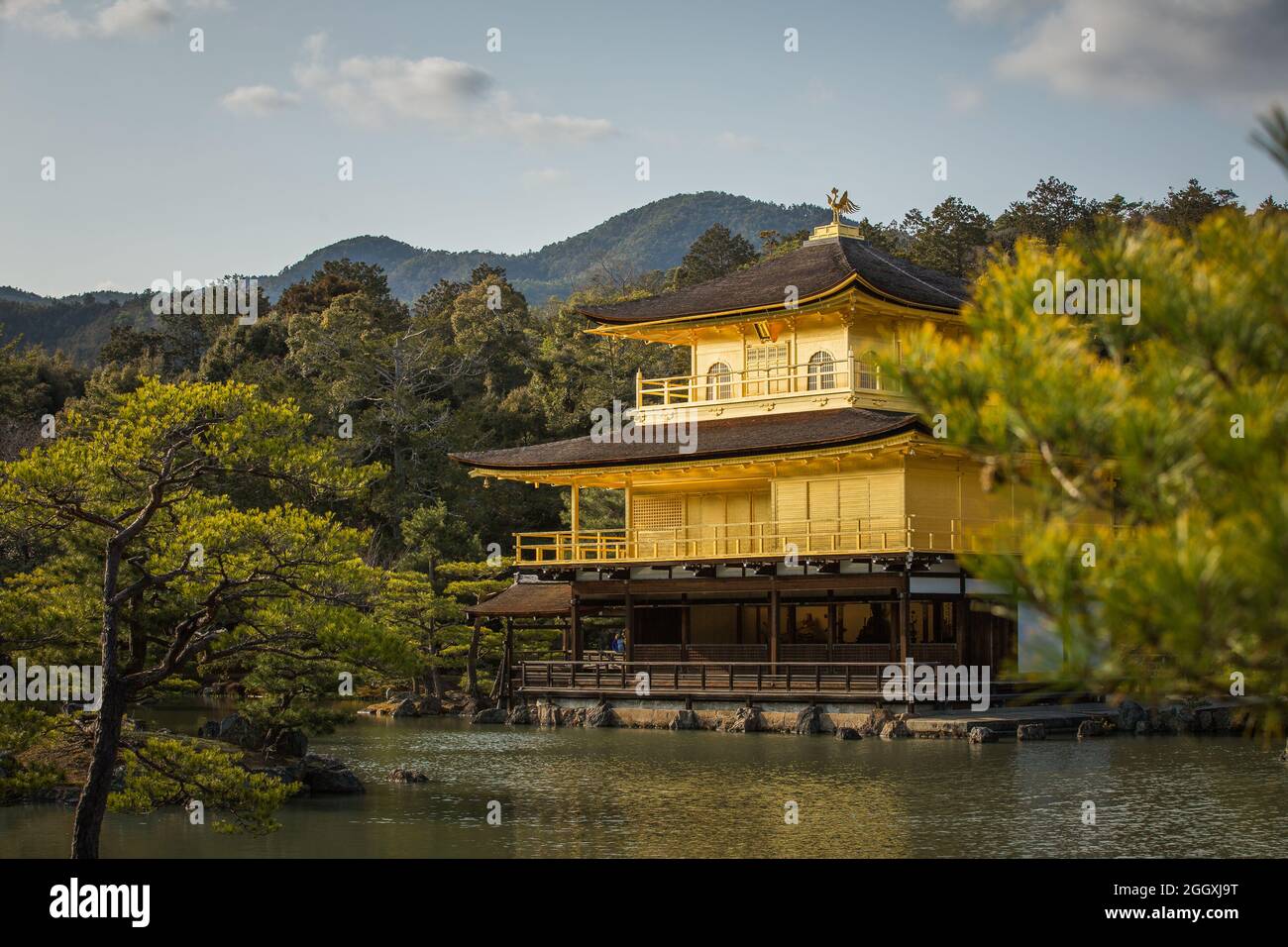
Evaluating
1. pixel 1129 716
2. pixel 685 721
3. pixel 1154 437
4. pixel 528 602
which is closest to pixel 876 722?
pixel 685 721

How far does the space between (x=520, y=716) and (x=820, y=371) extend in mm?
10607

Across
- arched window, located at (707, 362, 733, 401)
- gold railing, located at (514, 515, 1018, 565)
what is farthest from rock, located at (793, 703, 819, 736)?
arched window, located at (707, 362, 733, 401)

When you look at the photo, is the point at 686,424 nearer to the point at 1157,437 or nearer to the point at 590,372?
the point at 590,372

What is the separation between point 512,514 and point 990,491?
45447 millimetres

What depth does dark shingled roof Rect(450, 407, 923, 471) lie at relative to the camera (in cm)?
3077

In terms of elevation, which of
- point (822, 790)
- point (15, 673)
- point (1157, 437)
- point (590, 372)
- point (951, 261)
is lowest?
point (822, 790)

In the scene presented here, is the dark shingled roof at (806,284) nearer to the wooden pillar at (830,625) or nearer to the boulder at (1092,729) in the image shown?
the wooden pillar at (830,625)

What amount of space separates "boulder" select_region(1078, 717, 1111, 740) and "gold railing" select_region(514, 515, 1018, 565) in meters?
4.01

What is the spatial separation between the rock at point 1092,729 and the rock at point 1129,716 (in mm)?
616

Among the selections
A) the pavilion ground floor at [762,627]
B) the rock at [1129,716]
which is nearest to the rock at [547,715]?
the pavilion ground floor at [762,627]

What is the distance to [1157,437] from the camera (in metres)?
4.86

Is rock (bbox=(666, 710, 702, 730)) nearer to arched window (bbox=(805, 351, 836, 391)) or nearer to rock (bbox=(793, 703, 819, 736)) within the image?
rock (bbox=(793, 703, 819, 736))

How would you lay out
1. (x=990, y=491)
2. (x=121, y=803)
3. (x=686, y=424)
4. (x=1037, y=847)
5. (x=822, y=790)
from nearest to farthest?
1. (x=990, y=491)
2. (x=121, y=803)
3. (x=1037, y=847)
4. (x=822, y=790)
5. (x=686, y=424)

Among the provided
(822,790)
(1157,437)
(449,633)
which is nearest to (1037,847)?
(822,790)
